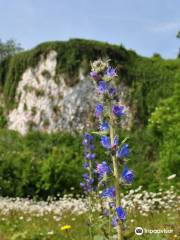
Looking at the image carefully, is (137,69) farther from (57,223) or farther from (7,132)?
(57,223)

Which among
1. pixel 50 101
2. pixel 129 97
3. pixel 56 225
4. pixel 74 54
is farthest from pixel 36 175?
pixel 74 54

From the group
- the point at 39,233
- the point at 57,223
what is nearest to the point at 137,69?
the point at 57,223

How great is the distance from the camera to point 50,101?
84.9 feet

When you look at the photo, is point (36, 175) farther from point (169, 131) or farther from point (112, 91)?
point (112, 91)

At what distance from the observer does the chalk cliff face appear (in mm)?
24492

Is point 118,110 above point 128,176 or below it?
above

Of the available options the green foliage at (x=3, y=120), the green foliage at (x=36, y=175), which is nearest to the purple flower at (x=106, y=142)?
the green foliage at (x=36, y=175)

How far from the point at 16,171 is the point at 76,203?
18.1 ft

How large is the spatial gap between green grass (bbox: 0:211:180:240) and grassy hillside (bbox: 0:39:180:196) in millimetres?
5369

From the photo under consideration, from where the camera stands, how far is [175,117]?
15.7 metres

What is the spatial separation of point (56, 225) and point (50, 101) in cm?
1644

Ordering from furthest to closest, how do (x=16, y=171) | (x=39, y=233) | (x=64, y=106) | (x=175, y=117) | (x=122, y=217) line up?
(x=64, y=106), (x=16, y=171), (x=175, y=117), (x=39, y=233), (x=122, y=217)

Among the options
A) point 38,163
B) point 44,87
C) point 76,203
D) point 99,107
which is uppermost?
point 44,87

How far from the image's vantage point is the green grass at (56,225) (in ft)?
25.5
